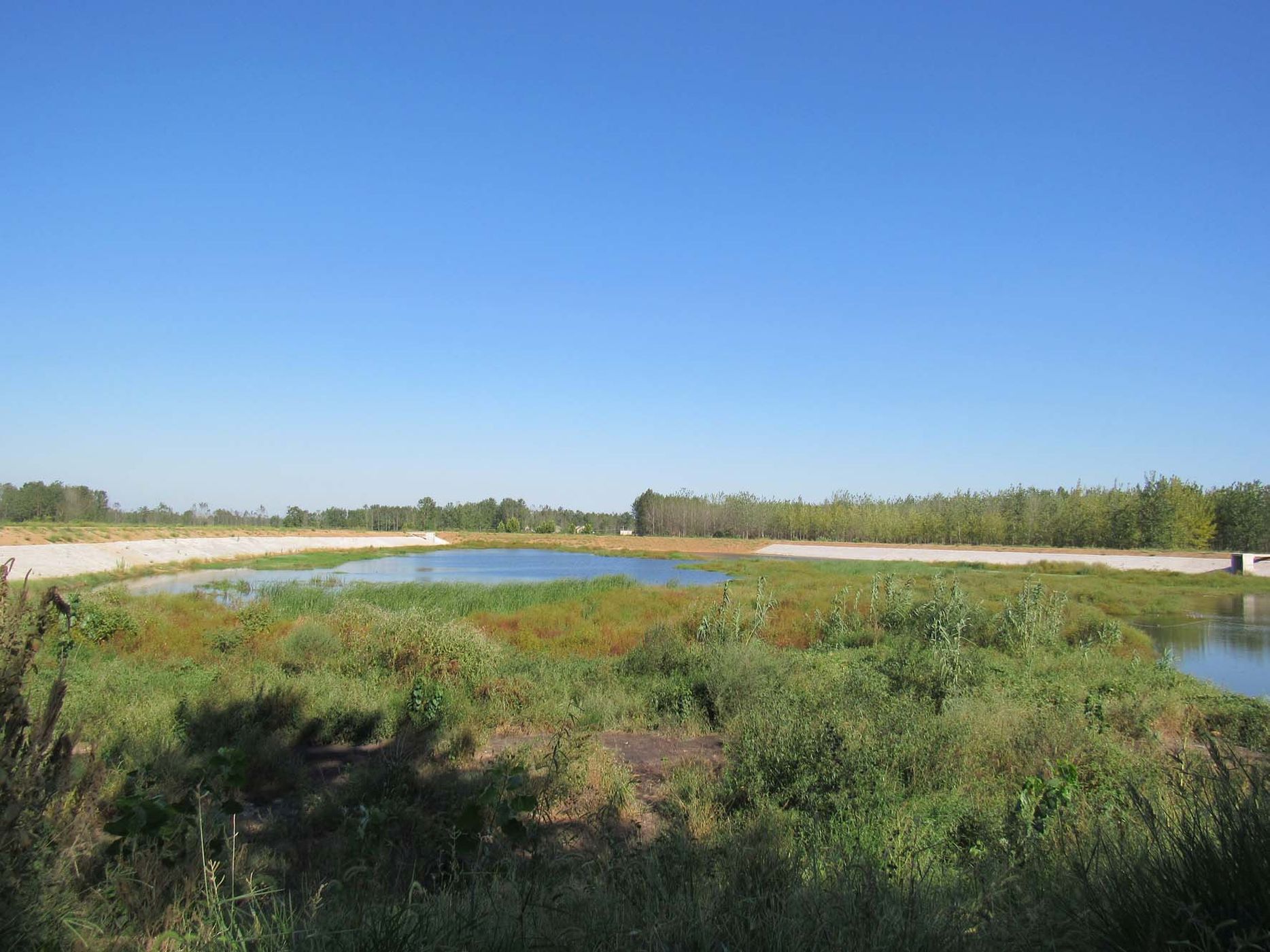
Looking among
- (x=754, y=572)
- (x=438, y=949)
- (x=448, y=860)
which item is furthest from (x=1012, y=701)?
(x=754, y=572)

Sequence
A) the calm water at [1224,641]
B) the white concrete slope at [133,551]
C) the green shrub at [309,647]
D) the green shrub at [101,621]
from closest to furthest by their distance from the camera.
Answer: the green shrub at [309,647]
the green shrub at [101,621]
the calm water at [1224,641]
the white concrete slope at [133,551]

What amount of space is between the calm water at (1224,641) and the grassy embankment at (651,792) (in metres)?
2.62

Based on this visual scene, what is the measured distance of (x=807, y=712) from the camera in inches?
326

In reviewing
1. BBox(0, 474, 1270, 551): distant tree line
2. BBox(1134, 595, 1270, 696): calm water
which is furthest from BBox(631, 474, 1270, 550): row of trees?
BBox(1134, 595, 1270, 696): calm water

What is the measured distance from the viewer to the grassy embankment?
2887 millimetres

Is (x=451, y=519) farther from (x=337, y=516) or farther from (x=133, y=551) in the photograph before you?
(x=133, y=551)

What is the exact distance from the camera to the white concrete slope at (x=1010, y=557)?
4906cm

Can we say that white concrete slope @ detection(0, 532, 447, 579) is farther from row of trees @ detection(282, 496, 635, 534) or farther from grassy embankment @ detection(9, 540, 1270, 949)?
row of trees @ detection(282, 496, 635, 534)

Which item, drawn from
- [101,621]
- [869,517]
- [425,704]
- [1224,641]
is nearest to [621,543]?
[869,517]

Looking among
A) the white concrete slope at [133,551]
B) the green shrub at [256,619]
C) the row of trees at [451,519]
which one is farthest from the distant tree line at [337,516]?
the green shrub at [256,619]

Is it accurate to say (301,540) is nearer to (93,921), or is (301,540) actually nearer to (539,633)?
(539,633)

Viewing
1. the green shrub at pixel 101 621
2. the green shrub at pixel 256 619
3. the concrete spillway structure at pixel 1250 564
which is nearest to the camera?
the green shrub at pixel 101 621

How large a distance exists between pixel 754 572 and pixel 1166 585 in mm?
21112

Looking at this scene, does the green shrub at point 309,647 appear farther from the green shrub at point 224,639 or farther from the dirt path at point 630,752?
the dirt path at point 630,752
